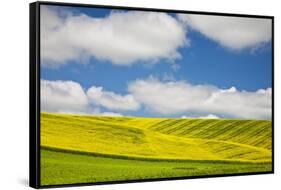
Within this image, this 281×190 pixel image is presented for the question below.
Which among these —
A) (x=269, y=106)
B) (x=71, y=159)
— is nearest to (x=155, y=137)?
(x=71, y=159)

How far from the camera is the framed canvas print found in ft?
25.7

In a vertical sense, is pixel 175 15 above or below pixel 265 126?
above

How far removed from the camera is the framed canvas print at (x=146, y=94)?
782cm

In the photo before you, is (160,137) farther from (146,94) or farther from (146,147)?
(146,94)

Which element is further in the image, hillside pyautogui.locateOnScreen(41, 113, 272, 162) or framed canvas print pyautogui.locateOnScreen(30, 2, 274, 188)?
hillside pyautogui.locateOnScreen(41, 113, 272, 162)

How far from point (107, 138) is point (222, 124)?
63.0 inches

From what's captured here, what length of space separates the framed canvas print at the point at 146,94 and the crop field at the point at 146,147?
0.01 m

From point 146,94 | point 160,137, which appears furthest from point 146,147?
point 146,94

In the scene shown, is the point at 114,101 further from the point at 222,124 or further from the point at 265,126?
the point at 265,126

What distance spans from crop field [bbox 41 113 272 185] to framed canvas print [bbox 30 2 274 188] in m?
0.01

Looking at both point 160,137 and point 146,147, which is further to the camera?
point 160,137

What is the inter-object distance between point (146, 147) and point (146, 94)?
24.2 inches

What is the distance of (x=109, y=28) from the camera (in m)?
8.14

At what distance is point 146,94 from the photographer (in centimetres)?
841
